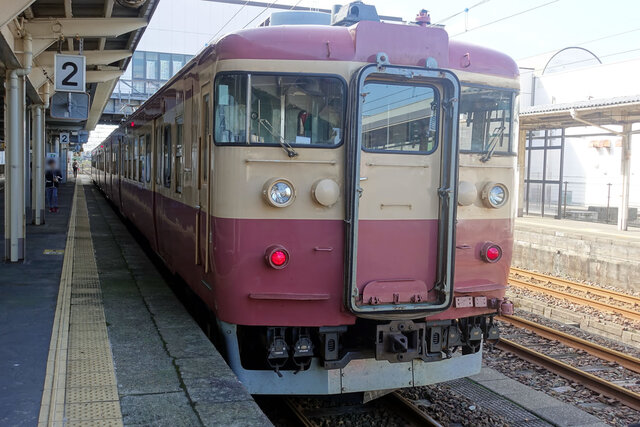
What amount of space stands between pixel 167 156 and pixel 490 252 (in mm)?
4180

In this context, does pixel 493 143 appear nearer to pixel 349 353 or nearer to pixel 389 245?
pixel 389 245

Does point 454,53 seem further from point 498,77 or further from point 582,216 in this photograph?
point 582,216

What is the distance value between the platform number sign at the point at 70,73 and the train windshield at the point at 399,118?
24.5 feet

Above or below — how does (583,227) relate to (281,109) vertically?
below

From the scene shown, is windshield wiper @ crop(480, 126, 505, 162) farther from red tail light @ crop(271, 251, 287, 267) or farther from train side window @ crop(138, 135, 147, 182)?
train side window @ crop(138, 135, 147, 182)

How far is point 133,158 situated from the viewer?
40.8ft

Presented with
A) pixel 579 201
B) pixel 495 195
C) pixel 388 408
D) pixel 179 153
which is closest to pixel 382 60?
pixel 495 195

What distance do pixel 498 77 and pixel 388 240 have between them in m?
1.73

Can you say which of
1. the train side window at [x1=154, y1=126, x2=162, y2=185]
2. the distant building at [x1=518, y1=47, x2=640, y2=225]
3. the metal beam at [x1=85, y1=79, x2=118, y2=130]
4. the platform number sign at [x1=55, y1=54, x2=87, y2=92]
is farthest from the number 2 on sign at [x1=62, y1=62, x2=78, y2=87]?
the distant building at [x1=518, y1=47, x2=640, y2=225]

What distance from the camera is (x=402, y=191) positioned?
201 inches

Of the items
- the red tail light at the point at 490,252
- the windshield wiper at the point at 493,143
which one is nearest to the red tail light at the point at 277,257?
the red tail light at the point at 490,252

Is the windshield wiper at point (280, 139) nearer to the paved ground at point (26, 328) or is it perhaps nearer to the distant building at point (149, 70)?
the paved ground at point (26, 328)

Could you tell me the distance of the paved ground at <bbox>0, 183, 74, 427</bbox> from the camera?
436 centimetres

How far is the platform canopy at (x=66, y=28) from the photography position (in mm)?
9719
